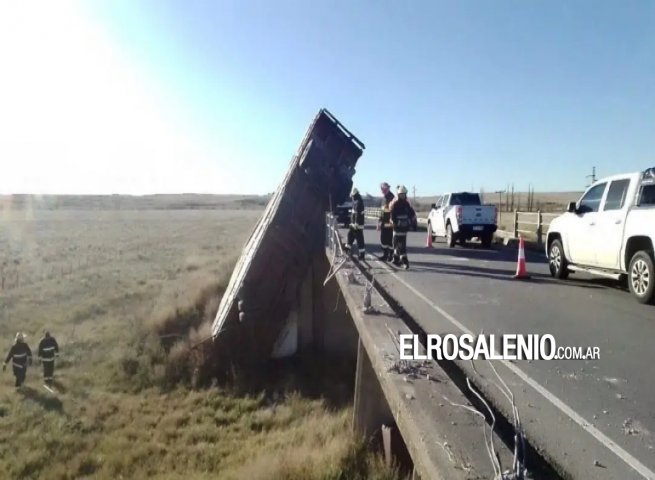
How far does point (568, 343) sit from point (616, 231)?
313cm

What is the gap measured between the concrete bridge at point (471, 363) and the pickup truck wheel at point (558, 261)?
1.20 ft

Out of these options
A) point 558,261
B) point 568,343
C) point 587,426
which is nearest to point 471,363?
point 568,343

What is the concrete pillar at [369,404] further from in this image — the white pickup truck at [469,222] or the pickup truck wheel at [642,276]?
the white pickup truck at [469,222]

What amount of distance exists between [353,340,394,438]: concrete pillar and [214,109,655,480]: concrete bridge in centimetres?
2

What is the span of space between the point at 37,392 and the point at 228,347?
5018 millimetres

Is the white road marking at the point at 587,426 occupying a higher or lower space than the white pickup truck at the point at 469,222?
lower

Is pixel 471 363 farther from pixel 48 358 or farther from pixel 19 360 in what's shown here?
pixel 19 360

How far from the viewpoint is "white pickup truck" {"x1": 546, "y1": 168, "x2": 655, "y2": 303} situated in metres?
7.45

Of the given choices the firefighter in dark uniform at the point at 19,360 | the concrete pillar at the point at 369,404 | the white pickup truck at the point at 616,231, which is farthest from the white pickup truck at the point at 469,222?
the firefighter in dark uniform at the point at 19,360

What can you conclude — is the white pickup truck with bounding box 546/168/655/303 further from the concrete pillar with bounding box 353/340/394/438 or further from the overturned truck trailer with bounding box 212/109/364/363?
the overturned truck trailer with bounding box 212/109/364/363

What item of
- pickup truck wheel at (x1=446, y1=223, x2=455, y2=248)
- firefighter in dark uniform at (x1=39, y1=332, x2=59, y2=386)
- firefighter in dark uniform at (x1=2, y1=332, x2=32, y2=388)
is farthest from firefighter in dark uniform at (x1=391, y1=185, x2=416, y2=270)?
firefighter in dark uniform at (x1=2, y1=332, x2=32, y2=388)

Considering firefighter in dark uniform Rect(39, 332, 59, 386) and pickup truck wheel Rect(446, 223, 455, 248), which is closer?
firefighter in dark uniform Rect(39, 332, 59, 386)

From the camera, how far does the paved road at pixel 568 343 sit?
11.1 ft

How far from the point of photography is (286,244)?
47.2 ft
